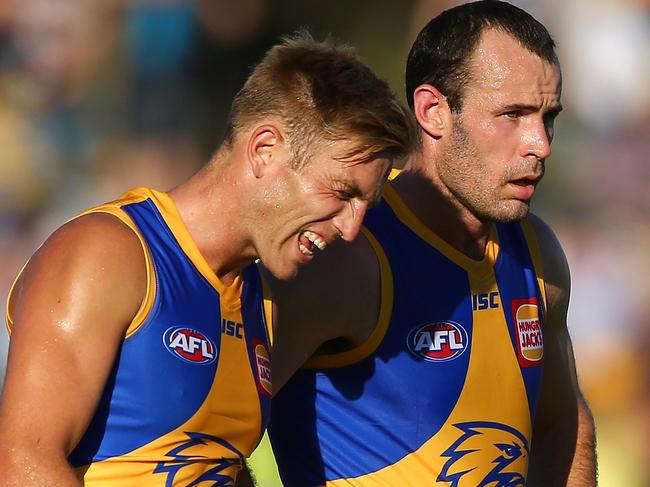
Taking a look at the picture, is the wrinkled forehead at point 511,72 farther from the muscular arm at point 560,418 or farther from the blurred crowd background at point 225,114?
the blurred crowd background at point 225,114

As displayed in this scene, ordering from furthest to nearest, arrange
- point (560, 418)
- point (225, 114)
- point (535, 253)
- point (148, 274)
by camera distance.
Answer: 1. point (225, 114)
2. point (560, 418)
3. point (535, 253)
4. point (148, 274)

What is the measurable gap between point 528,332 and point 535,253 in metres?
0.33

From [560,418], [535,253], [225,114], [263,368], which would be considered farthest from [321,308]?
[225,114]

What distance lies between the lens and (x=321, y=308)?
10.9ft

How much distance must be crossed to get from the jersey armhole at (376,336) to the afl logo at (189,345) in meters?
0.64

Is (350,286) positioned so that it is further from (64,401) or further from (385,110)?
(64,401)

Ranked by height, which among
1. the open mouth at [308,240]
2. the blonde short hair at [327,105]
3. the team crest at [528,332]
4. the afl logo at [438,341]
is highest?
the blonde short hair at [327,105]

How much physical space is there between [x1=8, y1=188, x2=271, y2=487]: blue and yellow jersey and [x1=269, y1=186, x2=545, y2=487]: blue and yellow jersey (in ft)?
1.64

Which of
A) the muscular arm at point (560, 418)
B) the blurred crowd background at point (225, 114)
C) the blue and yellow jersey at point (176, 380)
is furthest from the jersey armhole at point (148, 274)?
the blurred crowd background at point (225, 114)

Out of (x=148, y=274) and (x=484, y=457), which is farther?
(x=484, y=457)

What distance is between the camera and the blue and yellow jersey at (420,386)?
3.46m

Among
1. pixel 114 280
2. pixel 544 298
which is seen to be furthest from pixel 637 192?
pixel 114 280

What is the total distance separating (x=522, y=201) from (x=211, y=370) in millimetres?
1239

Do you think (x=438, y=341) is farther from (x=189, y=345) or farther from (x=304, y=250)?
(x=189, y=345)
